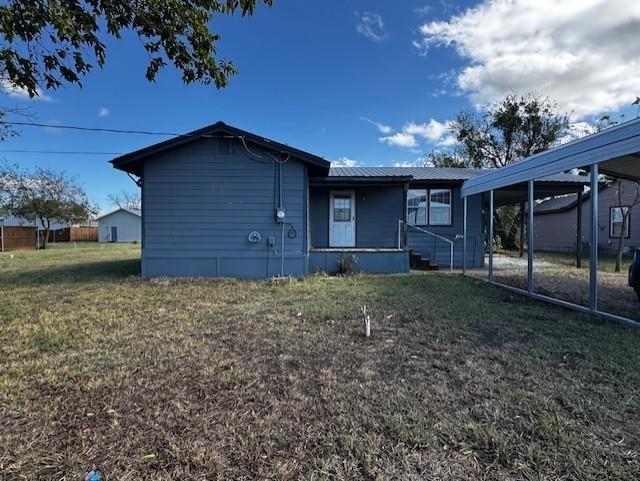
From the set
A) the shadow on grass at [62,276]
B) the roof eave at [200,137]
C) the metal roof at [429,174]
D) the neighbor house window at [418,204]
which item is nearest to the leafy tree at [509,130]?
the metal roof at [429,174]

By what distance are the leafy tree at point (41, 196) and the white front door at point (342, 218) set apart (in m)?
24.1

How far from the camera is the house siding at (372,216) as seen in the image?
11.7 meters

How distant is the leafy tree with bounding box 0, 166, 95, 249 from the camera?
2505 centimetres

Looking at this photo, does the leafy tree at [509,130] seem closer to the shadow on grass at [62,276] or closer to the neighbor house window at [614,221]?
the neighbor house window at [614,221]

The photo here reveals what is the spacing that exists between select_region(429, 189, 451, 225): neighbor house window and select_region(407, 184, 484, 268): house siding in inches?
5.1

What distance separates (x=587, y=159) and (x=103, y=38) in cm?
670

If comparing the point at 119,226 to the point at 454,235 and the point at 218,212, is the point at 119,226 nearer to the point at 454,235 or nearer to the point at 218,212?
the point at 218,212

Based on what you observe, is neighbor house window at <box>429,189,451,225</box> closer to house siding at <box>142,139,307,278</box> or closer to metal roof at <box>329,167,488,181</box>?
metal roof at <box>329,167,488,181</box>

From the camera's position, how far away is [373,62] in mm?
12992

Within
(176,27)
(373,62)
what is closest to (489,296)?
(176,27)

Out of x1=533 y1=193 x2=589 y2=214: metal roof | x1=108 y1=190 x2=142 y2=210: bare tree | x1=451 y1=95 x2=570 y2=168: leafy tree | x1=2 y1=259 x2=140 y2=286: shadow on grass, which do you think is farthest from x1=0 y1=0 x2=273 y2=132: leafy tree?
x1=108 y1=190 x2=142 y2=210: bare tree

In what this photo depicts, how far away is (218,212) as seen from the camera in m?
9.10

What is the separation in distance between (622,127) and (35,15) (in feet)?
22.4

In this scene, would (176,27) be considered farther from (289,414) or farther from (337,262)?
(337,262)
